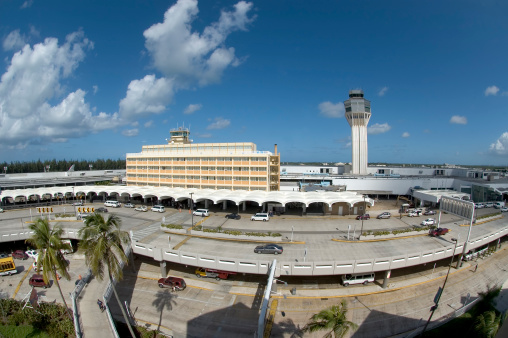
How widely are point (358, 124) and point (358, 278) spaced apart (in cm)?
8266

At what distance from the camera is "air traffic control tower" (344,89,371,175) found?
324 feet

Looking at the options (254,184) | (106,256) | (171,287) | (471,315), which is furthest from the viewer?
(254,184)

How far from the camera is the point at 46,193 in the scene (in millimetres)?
61531

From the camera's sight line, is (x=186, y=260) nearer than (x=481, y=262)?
Yes

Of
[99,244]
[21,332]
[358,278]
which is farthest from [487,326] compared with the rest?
[21,332]

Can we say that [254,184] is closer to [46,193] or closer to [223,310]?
[223,310]

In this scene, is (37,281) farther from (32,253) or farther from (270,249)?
(270,249)

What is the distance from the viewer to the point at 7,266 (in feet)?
109

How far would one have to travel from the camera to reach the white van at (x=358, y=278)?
29297 mm

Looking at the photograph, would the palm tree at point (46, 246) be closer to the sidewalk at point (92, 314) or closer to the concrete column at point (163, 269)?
the sidewalk at point (92, 314)

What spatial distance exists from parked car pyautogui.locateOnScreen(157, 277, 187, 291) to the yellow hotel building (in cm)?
3180

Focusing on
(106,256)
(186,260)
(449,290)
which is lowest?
(449,290)

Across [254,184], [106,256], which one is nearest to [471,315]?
[106,256]

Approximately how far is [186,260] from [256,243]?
30.6 feet
